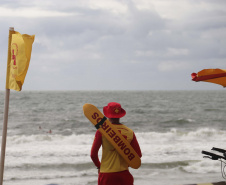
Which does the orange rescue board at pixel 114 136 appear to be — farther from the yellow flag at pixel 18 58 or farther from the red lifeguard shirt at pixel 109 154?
the yellow flag at pixel 18 58

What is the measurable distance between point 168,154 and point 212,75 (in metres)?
9.58

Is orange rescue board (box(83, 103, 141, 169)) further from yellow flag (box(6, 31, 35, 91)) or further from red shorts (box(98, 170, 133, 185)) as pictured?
yellow flag (box(6, 31, 35, 91))

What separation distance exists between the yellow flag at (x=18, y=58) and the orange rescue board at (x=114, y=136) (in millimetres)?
1349

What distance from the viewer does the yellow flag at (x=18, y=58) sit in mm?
5102

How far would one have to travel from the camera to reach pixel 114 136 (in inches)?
161

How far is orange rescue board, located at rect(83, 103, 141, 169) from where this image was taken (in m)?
4.11

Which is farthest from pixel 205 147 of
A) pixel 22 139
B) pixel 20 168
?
pixel 22 139

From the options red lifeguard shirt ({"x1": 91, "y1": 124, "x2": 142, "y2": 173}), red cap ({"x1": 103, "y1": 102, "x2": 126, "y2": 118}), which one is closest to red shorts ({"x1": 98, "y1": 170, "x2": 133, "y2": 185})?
red lifeguard shirt ({"x1": 91, "y1": 124, "x2": 142, "y2": 173})

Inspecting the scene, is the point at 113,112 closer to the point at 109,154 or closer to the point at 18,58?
the point at 109,154

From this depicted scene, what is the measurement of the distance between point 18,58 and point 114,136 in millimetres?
→ 1977

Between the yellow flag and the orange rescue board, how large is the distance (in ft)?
4.43

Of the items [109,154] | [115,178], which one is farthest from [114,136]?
[115,178]

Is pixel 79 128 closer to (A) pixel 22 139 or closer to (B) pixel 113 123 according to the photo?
(A) pixel 22 139

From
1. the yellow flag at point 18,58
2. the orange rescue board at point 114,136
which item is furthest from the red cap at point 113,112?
the yellow flag at point 18,58
